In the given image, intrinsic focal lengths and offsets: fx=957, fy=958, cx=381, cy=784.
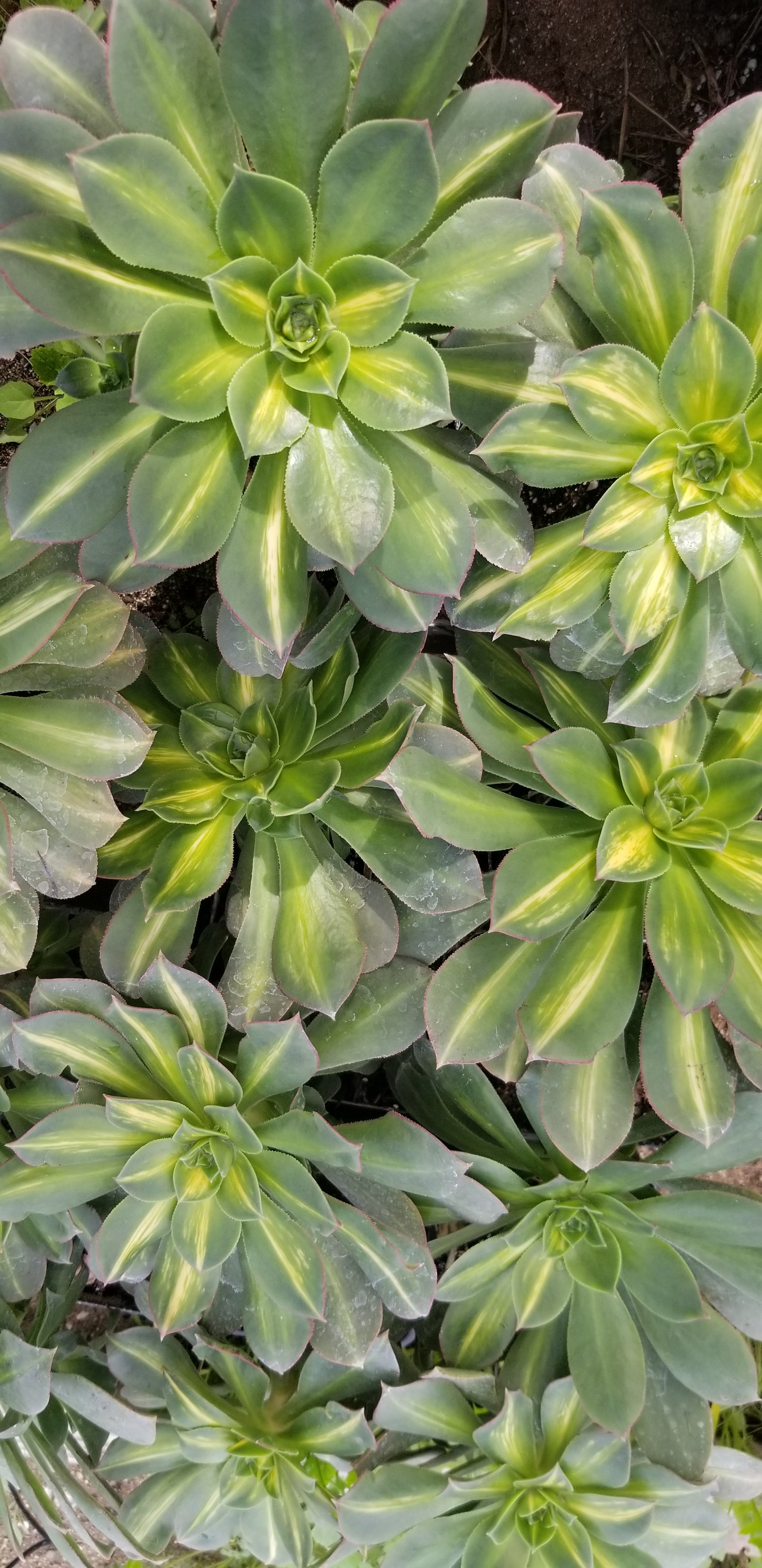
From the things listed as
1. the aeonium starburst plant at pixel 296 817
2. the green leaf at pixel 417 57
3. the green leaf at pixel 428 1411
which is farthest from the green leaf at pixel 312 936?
the green leaf at pixel 417 57

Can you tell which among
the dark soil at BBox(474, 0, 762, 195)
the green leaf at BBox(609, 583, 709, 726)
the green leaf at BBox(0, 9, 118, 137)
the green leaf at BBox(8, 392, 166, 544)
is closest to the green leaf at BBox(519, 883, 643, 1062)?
the green leaf at BBox(609, 583, 709, 726)

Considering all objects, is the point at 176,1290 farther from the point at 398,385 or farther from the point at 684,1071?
the point at 398,385

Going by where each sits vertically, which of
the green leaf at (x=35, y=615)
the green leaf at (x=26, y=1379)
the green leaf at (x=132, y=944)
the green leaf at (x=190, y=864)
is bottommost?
the green leaf at (x=26, y=1379)

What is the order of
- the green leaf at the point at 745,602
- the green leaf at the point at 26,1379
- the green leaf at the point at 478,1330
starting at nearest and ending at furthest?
the green leaf at the point at 745,602
the green leaf at the point at 26,1379
the green leaf at the point at 478,1330

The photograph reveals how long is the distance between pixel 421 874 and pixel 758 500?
531mm

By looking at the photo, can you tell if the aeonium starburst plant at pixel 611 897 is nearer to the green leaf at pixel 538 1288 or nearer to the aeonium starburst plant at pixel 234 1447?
the green leaf at pixel 538 1288

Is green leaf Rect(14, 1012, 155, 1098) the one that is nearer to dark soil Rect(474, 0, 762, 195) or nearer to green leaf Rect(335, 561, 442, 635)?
green leaf Rect(335, 561, 442, 635)

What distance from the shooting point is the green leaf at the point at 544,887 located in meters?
1.05

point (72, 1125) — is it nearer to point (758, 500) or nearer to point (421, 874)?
point (421, 874)

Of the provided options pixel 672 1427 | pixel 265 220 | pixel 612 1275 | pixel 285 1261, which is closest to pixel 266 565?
pixel 265 220

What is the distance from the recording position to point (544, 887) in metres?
1.08

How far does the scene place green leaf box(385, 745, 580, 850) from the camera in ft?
3.38

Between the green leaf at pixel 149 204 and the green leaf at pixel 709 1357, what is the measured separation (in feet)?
4.36

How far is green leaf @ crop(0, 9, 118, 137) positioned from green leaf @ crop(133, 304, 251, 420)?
0.20m
